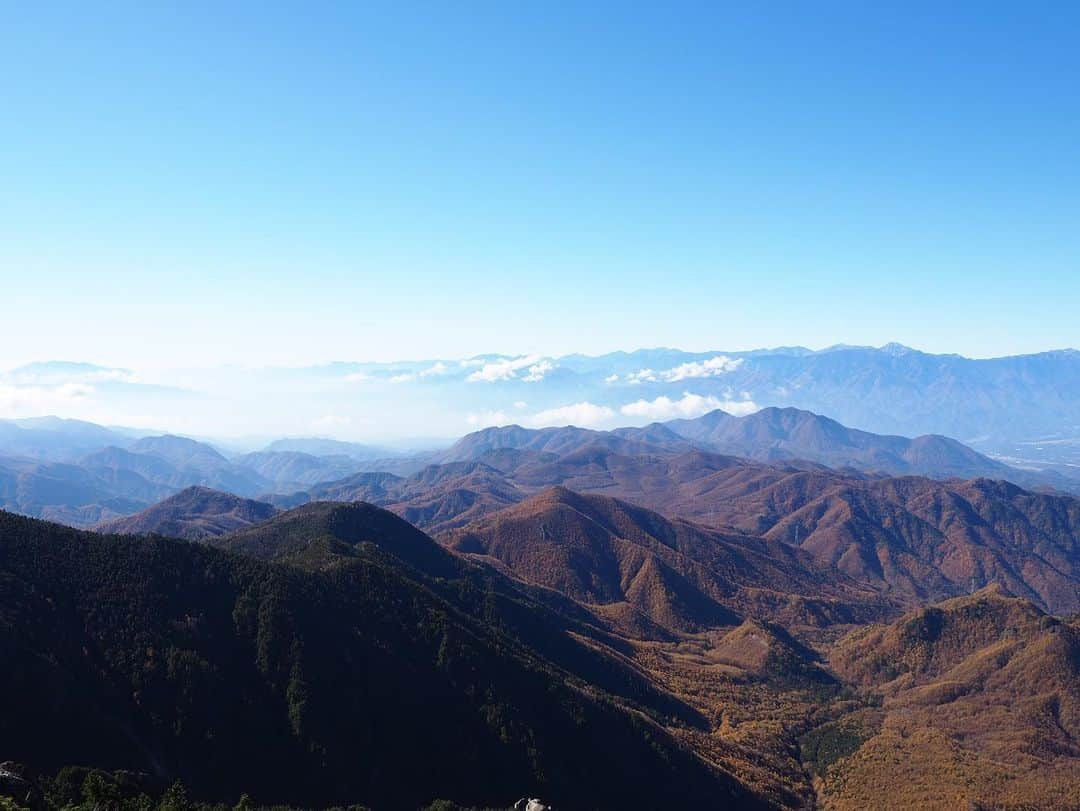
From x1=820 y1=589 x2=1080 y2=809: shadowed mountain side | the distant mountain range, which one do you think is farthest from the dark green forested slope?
x1=820 y1=589 x2=1080 y2=809: shadowed mountain side

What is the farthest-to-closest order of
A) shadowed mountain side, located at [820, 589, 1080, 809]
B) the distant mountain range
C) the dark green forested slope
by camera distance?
shadowed mountain side, located at [820, 589, 1080, 809] → the distant mountain range → the dark green forested slope

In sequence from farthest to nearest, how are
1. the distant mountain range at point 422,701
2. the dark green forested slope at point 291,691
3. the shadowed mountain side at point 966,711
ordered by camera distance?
the shadowed mountain side at point 966,711 → the distant mountain range at point 422,701 → the dark green forested slope at point 291,691

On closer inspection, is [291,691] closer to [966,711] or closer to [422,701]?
[422,701]

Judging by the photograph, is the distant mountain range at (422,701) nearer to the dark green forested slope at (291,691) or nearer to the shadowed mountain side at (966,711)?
the dark green forested slope at (291,691)

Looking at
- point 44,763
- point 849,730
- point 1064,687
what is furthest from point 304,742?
point 1064,687

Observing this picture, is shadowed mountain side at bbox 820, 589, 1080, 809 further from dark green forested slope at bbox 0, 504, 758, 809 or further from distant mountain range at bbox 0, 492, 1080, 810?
dark green forested slope at bbox 0, 504, 758, 809

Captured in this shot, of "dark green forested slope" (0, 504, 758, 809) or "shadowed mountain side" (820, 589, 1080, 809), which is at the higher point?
"dark green forested slope" (0, 504, 758, 809)

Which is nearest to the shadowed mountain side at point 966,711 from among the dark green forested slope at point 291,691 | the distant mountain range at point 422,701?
the distant mountain range at point 422,701

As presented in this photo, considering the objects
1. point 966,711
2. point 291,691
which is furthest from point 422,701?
point 966,711
